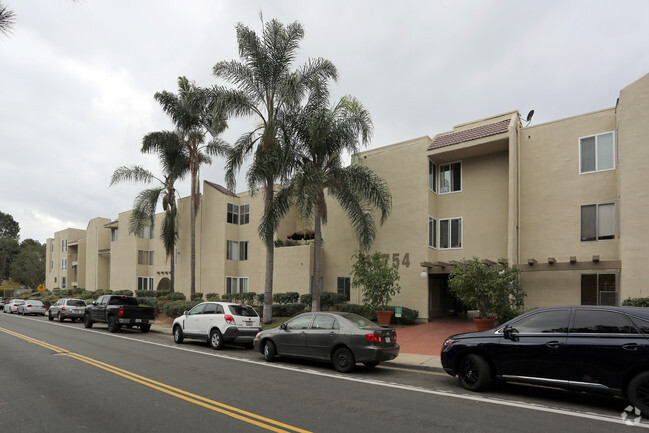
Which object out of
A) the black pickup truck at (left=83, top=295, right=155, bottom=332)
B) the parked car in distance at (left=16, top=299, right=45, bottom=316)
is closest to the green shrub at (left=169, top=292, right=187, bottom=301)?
the black pickup truck at (left=83, top=295, right=155, bottom=332)

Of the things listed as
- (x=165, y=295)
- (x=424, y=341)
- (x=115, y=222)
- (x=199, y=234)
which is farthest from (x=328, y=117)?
(x=115, y=222)

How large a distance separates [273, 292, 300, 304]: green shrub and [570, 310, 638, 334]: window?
A: 17851 millimetres

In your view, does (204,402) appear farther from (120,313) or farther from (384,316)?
(120,313)

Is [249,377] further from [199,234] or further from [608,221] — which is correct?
[199,234]

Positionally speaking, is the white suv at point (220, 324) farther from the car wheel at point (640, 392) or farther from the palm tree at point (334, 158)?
the car wheel at point (640, 392)

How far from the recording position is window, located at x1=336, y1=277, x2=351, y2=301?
74.9ft

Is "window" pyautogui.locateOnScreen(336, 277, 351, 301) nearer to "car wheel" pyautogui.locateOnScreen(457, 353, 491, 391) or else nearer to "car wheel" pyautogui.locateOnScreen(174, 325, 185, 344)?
"car wheel" pyautogui.locateOnScreen(174, 325, 185, 344)

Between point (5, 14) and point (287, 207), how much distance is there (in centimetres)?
1230

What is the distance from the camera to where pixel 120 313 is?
1927cm

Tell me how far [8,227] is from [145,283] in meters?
88.0

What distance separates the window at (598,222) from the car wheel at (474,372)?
11.5 m

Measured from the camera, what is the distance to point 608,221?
651 inches

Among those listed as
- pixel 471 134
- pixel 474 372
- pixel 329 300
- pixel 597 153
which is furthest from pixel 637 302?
pixel 329 300

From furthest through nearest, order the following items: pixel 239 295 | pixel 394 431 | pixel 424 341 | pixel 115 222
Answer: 1. pixel 115 222
2. pixel 239 295
3. pixel 424 341
4. pixel 394 431
